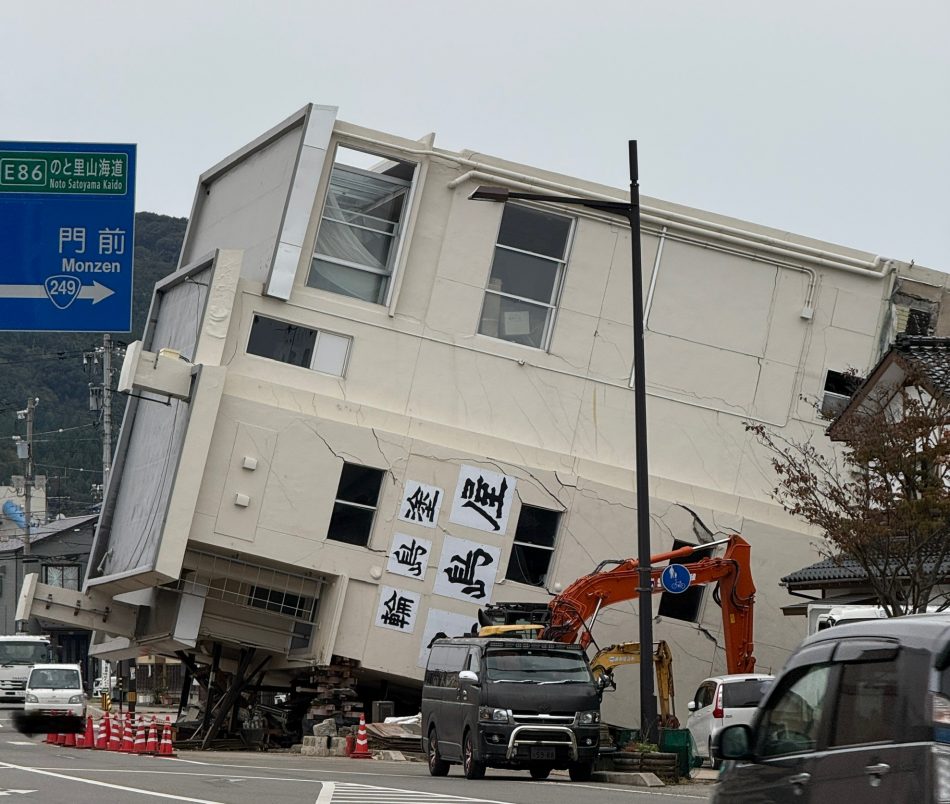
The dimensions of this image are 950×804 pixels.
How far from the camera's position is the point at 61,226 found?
71.4 feet

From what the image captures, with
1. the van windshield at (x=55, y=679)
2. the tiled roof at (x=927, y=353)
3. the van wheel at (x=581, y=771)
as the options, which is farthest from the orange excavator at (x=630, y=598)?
the van windshield at (x=55, y=679)

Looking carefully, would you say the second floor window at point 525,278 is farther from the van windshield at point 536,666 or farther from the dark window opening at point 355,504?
the van windshield at point 536,666

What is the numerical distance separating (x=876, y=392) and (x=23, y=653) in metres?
39.8

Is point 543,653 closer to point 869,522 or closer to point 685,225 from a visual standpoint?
point 869,522

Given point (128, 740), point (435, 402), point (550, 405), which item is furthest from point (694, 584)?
point (128, 740)

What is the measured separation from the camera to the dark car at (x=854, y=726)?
664cm

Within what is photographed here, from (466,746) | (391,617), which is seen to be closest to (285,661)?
(391,617)

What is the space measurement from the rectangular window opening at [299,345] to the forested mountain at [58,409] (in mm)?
81483

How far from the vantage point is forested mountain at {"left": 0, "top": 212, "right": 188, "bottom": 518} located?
389 ft

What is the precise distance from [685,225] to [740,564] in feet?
28.0

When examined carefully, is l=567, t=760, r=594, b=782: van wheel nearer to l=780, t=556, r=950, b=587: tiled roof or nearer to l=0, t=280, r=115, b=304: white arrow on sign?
l=780, t=556, r=950, b=587: tiled roof

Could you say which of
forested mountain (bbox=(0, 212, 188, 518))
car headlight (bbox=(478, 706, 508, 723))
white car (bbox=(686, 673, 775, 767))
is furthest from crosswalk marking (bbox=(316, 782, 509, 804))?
forested mountain (bbox=(0, 212, 188, 518))

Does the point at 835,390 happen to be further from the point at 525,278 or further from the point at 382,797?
the point at 382,797

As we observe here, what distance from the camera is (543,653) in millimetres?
22891
